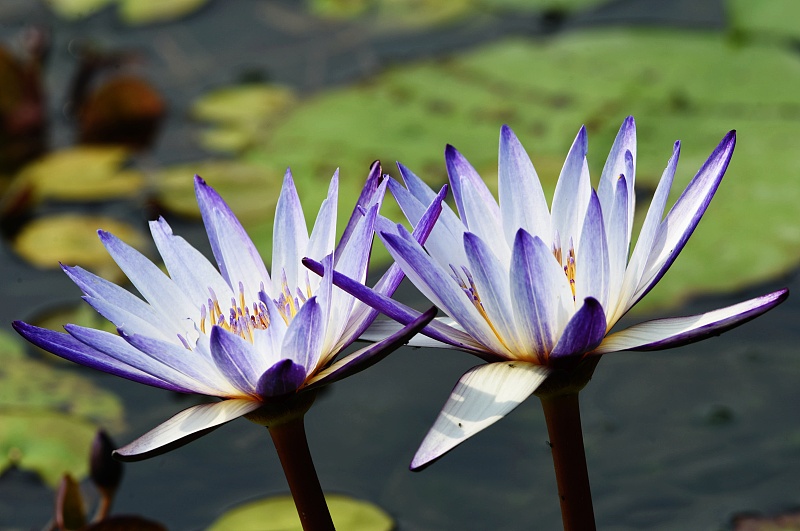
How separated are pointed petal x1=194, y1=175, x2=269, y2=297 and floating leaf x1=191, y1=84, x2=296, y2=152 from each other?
2047 mm

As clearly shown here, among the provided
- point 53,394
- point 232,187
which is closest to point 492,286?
point 53,394

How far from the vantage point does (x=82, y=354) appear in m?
1.07

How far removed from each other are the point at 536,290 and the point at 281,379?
303mm

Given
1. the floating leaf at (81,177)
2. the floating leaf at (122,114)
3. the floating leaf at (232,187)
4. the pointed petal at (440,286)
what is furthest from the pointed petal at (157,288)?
the floating leaf at (122,114)

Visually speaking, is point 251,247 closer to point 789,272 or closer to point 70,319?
point 70,319

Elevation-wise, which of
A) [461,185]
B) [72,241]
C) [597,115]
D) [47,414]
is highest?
[597,115]

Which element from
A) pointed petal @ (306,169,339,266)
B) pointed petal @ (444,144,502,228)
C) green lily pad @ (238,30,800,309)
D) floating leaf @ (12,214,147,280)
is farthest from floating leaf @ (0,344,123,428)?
pointed petal @ (444,144,502,228)

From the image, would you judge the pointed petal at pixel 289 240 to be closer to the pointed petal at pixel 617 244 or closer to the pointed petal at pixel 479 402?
the pointed petal at pixel 479 402

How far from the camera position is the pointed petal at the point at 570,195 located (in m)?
1.19

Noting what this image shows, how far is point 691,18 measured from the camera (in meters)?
3.46

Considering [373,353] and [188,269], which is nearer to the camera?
[373,353]

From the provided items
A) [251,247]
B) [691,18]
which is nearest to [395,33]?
[691,18]

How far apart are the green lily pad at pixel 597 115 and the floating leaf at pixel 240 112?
0.13 metres

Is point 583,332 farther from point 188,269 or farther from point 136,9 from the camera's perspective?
point 136,9
